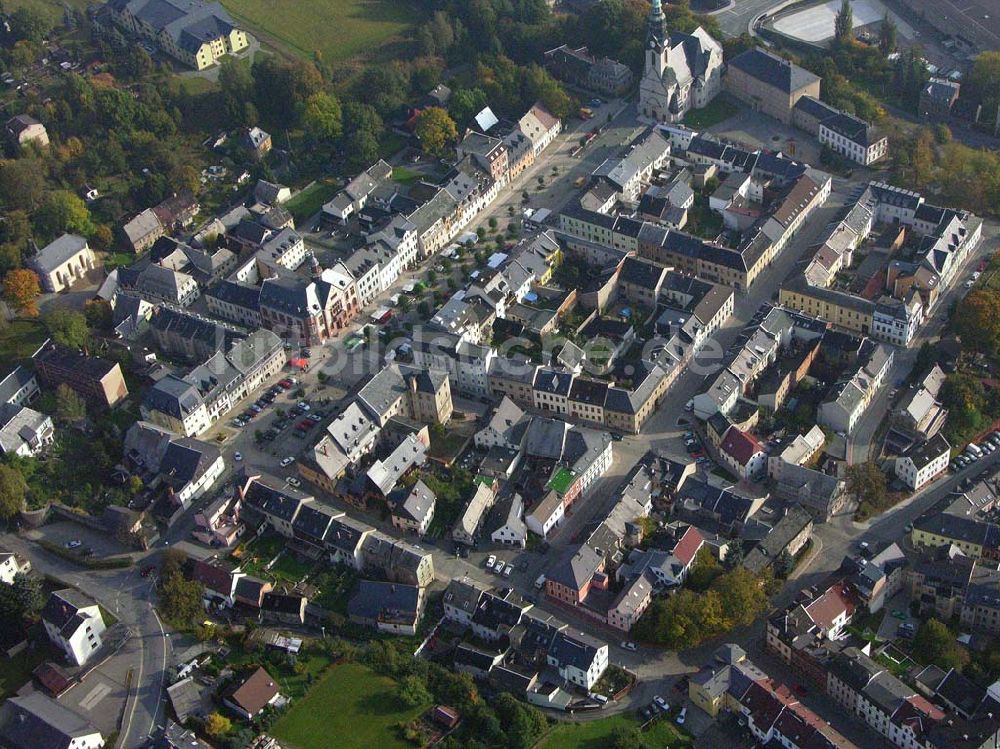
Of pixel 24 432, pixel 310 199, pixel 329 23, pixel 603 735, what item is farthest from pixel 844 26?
pixel 24 432

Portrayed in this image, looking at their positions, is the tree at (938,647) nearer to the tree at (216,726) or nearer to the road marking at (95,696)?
the tree at (216,726)

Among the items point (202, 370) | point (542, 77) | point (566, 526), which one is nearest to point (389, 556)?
point (566, 526)

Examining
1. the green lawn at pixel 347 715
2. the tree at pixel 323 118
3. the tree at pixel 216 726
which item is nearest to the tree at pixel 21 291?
the tree at pixel 323 118

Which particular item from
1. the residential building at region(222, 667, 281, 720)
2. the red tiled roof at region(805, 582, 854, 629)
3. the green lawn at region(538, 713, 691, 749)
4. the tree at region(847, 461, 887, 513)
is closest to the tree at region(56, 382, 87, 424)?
the residential building at region(222, 667, 281, 720)

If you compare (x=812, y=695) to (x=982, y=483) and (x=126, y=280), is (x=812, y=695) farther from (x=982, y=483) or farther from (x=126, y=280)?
(x=126, y=280)

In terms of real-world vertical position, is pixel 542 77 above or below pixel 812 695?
above

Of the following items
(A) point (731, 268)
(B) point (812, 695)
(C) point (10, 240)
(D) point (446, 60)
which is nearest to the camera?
(B) point (812, 695)

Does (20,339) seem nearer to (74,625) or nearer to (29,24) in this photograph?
(74,625)

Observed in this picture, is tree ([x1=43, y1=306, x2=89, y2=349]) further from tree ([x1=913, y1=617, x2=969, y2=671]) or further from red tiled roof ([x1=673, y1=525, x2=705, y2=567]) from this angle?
tree ([x1=913, y1=617, x2=969, y2=671])
